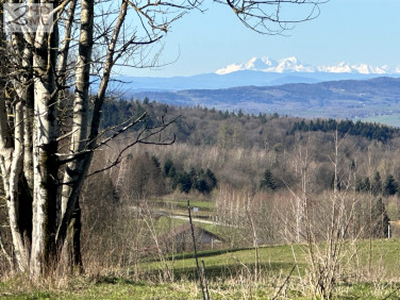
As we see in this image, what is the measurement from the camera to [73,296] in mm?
5855

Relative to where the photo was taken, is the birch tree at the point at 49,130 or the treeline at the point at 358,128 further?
the treeline at the point at 358,128

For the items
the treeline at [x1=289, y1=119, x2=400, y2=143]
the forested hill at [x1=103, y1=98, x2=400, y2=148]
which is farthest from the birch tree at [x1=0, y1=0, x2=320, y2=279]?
the treeline at [x1=289, y1=119, x2=400, y2=143]

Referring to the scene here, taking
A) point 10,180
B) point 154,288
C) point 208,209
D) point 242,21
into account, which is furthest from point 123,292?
point 208,209

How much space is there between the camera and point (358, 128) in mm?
111062

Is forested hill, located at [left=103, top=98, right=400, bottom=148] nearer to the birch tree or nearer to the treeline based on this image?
the treeline

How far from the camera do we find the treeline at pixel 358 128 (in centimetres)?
10850

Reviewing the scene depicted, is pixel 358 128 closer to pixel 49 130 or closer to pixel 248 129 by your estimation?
pixel 248 129

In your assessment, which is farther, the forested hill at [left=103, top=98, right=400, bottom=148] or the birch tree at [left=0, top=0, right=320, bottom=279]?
the forested hill at [left=103, top=98, right=400, bottom=148]

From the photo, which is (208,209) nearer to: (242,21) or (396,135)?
(242,21)

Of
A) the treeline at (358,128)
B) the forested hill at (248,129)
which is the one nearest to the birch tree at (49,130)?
the forested hill at (248,129)

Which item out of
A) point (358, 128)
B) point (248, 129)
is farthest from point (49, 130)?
point (248, 129)

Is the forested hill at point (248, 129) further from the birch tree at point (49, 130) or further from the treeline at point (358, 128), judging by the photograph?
the birch tree at point (49, 130)

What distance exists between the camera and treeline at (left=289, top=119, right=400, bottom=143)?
356 feet

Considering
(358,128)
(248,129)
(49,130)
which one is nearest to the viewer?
(49,130)
